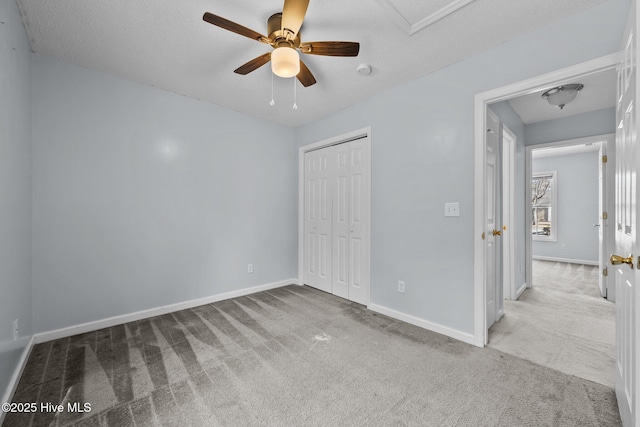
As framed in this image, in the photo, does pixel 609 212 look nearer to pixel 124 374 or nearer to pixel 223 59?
pixel 223 59

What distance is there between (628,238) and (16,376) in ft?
12.2

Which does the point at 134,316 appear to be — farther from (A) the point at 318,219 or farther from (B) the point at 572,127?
(B) the point at 572,127

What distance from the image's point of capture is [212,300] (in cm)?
340

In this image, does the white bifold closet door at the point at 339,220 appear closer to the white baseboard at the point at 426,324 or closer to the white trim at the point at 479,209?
the white baseboard at the point at 426,324

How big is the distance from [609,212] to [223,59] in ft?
16.5

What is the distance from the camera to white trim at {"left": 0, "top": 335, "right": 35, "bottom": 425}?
1586 millimetres

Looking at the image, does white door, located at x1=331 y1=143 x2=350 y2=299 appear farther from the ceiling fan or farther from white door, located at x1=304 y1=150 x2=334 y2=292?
the ceiling fan

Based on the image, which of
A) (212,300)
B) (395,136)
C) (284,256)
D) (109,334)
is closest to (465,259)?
(395,136)

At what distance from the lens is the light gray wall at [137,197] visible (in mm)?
2424

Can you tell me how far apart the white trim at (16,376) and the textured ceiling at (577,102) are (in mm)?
4911

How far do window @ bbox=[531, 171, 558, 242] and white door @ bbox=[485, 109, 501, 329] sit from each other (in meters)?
4.48

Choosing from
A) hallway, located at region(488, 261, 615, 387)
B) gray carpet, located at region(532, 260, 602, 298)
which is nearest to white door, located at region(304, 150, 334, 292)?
hallway, located at region(488, 261, 615, 387)

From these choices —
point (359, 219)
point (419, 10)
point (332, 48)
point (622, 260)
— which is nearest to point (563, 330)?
point (622, 260)

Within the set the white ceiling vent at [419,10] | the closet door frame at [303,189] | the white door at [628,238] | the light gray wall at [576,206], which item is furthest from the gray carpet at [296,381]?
the light gray wall at [576,206]
